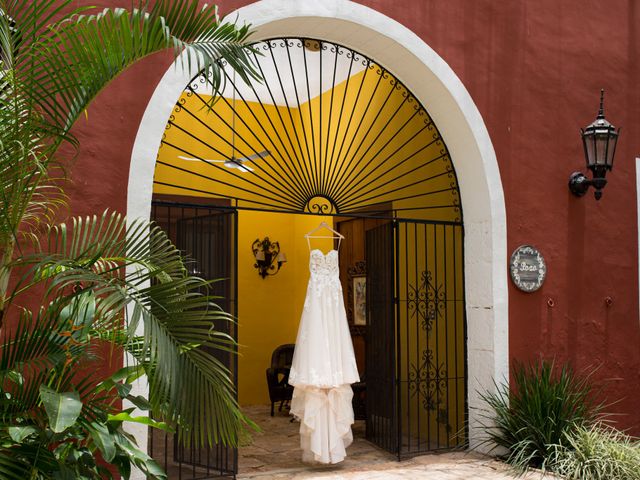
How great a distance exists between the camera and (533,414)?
5.62m

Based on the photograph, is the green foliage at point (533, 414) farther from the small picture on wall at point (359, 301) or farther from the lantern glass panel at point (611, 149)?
the small picture on wall at point (359, 301)

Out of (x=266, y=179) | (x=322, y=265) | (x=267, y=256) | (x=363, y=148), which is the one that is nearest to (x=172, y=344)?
(x=322, y=265)

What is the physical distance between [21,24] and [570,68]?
4.94 metres

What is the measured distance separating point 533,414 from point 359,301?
9.68 ft

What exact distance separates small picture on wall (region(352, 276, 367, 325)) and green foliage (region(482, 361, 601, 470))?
Answer: 238 cm

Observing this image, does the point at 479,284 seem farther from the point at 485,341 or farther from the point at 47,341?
the point at 47,341

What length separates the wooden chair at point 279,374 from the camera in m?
8.06

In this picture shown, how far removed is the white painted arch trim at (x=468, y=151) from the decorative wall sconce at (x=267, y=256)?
3.43 meters

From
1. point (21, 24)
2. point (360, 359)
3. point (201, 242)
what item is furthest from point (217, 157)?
point (21, 24)

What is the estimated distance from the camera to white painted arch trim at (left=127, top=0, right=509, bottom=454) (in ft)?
18.1

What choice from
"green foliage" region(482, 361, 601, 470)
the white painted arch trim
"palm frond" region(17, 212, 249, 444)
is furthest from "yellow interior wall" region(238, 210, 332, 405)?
"palm frond" region(17, 212, 249, 444)

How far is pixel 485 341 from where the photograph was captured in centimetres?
605

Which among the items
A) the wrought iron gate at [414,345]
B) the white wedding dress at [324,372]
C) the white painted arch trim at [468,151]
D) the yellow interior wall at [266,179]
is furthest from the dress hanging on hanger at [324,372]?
the yellow interior wall at [266,179]

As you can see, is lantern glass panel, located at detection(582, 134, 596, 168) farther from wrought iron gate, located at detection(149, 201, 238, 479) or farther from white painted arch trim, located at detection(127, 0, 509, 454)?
wrought iron gate, located at detection(149, 201, 238, 479)
